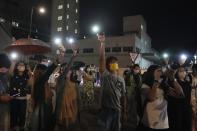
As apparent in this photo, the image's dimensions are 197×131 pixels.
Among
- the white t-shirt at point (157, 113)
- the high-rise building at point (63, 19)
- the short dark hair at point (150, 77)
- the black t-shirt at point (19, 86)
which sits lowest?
the white t-shirt at point (157, 113)

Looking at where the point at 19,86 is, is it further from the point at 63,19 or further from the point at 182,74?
the point at 63,19

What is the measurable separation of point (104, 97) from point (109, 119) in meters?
0.50

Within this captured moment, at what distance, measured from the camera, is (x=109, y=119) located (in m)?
6.40

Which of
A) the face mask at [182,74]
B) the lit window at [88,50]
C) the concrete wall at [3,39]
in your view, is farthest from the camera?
the lit window at [88,50]

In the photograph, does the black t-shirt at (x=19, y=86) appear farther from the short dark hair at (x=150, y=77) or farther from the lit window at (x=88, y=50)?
the lit window at (x=88, y=50)

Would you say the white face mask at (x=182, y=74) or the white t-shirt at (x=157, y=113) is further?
the white face mask at (x=182, y=74)

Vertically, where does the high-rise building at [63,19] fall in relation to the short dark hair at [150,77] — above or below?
above

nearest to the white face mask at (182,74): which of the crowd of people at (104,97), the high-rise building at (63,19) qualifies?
Answer: the crowd of people at (104,97)

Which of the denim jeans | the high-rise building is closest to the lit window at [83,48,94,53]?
the high-rise building

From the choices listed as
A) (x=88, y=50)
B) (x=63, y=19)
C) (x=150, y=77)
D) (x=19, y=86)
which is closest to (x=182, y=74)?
(x=150, y=77)

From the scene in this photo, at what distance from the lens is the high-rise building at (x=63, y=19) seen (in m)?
91.7

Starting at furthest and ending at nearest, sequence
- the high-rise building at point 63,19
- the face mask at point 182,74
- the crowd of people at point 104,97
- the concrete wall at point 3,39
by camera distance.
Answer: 1. the high-rise building at point 63,19
2. the concrete wall at point 3,39
3. the face mask at point 182,74
4. the crowd of people at point 104,97

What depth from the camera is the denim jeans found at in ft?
21.0

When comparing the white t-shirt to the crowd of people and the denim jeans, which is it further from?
the denim jeans
